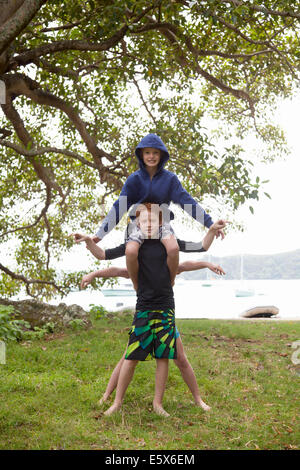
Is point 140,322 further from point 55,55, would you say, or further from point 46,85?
point 46,85

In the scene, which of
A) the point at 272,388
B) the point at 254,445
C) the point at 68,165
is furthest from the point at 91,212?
the point at 254,445

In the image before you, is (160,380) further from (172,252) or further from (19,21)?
(19,21)

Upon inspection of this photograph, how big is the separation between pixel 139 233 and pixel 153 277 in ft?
Answer: 1.22

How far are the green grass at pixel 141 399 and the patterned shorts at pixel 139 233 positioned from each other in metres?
1.42

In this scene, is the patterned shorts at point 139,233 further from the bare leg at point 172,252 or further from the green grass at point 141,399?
the green grass at point 141,399

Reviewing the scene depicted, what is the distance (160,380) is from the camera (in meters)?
3.86

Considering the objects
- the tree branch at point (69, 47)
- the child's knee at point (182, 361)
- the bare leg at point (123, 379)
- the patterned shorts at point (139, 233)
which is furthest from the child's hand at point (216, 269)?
the tree branch at point (69, 47)

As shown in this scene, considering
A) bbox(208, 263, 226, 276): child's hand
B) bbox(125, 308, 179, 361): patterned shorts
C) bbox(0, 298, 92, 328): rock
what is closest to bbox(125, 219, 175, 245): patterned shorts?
bbox(208, 263, 226, 276): child's hand

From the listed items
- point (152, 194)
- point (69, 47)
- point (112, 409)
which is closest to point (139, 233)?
point (152, 194)

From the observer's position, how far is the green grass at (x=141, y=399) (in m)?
3.42

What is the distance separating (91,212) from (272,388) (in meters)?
6.47

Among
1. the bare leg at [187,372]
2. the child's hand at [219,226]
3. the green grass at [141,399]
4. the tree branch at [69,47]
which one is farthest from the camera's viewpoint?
the tree branch at [69,47]

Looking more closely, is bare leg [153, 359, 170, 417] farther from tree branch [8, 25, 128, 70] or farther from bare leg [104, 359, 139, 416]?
tree branch [8, 25, 128, 70]
